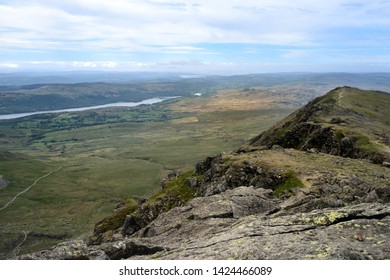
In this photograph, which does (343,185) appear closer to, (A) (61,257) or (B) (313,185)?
(B) (313,185)

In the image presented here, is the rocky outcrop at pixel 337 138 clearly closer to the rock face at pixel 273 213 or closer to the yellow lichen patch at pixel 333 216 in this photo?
the rock face at pixel 273 213

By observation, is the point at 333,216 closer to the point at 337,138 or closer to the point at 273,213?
the point at 273,213

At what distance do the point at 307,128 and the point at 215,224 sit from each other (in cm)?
5520

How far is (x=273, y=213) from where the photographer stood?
101ft

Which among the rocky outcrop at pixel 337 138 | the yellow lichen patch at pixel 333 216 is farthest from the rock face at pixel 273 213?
the rocky outcrop at pixel 337 138

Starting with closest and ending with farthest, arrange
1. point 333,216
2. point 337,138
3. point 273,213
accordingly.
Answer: point 333,216
point 273,213
point 337,138

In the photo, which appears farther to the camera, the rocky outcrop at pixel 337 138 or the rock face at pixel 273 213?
the rocky outcrop at pixel 337 138

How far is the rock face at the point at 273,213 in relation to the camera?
21172 mm

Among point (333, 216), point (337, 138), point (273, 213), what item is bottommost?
point (273, 213)

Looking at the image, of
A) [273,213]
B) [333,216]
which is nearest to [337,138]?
[273,213]

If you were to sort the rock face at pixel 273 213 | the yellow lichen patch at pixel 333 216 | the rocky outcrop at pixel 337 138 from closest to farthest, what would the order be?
1. the rock face at pixel 273 213
2. the yellow lichen patch at pixel 333 216
3. the rocky outcrop at pixel 337 138

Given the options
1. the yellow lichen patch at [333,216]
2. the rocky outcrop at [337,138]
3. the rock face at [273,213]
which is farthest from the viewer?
the rocky outcrop at [337,138]

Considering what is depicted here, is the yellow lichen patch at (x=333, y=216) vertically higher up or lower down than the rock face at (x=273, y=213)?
higher up

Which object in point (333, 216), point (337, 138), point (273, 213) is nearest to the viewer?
point (333, 216)
